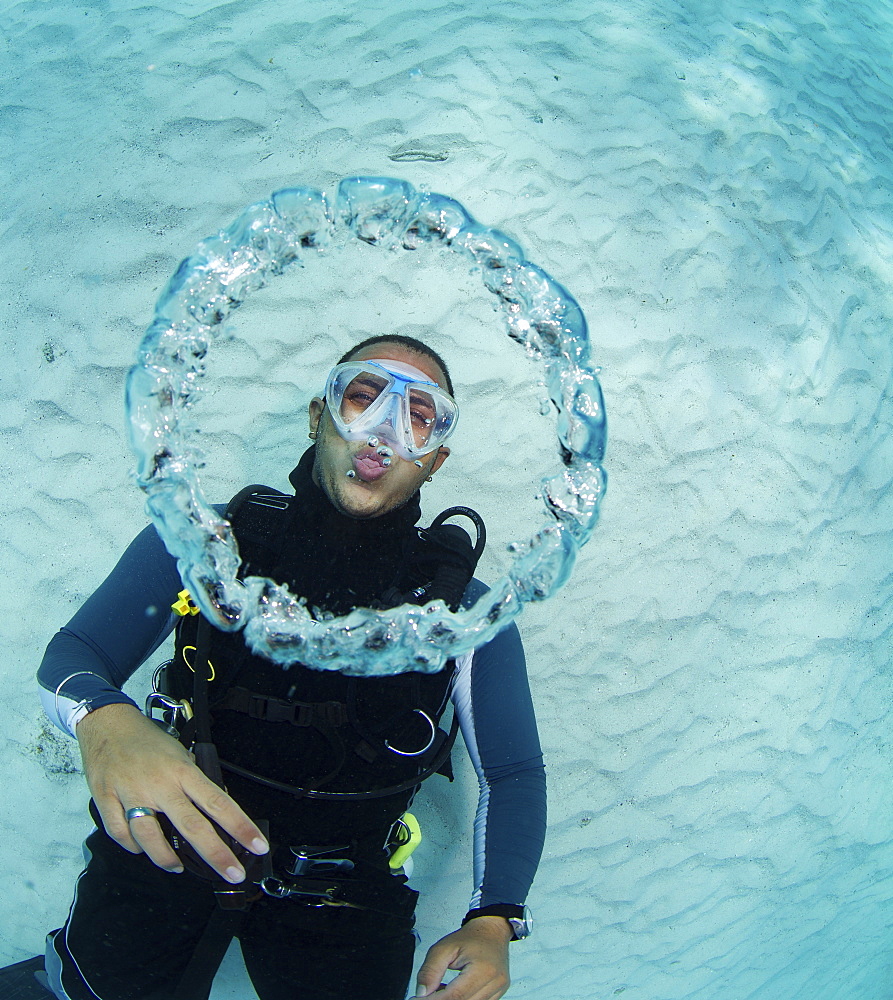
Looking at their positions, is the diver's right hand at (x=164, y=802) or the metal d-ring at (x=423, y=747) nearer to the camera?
the diver's right hand at (x=164, y=802)

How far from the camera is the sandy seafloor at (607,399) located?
12.8ft

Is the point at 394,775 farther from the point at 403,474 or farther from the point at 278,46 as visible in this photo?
the point at 278,46

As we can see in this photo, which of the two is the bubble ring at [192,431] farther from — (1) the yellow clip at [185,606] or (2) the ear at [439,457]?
(2) the ear at [439,457]

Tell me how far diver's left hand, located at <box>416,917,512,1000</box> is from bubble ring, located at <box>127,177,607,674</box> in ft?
2.91

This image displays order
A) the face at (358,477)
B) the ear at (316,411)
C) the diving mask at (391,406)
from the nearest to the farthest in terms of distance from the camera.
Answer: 1. the face at (358,477)
2. the diving mask at (391,406)
3. the ear at (316,411)

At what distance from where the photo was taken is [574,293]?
14.2 ft

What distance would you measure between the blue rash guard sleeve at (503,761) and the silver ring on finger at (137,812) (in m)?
1.19

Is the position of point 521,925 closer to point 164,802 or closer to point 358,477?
point 164,802

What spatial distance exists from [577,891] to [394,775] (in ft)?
7.39

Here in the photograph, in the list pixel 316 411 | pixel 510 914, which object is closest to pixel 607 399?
pixel 316 411

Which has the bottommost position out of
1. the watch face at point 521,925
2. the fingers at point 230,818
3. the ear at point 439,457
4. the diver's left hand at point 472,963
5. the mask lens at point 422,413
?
the watch face at point 521,925

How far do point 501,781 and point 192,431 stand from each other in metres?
2.69

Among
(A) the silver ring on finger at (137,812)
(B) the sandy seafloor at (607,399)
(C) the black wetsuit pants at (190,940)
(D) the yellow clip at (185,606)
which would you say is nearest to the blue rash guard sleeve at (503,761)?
(C) the black wetsuit pants at (190,940)

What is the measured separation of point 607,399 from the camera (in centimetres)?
423
